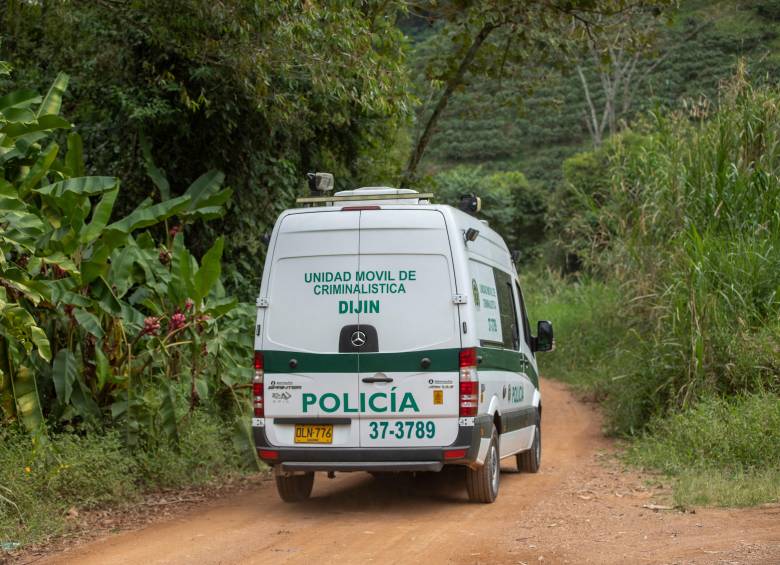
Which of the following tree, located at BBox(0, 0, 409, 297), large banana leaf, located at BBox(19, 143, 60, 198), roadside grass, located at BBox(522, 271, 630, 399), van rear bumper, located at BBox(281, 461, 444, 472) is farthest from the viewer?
roadside grass, located at BBox(522, 271, 630, 399)

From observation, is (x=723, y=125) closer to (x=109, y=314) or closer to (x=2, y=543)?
(x=109, y=314)

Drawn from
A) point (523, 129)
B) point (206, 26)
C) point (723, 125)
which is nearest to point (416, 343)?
point (206, 26)

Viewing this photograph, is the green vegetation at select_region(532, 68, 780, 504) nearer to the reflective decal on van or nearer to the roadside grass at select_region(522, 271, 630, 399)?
the roadside grass at select_region(522, 271, 630, 399)

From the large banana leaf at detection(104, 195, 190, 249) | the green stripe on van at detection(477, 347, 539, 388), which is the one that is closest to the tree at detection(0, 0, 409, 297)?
the large banana leaf at detection(104, 195, 190, 249)

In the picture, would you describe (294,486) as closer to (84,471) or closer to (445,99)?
(84,471)

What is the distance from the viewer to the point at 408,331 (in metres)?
8.48

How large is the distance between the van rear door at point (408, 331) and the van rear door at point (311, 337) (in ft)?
0.44

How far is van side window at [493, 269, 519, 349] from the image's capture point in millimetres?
10016

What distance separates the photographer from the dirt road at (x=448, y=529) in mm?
6938

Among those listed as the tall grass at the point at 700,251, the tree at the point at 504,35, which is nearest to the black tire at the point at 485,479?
the tall grass at the point at 700,251

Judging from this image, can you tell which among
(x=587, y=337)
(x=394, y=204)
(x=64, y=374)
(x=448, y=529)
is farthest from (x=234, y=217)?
Result: (x=587, y=337)

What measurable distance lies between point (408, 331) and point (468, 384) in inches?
25.4

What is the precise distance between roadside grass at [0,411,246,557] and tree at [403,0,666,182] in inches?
266

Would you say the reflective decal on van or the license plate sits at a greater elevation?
the reflective decal on van
